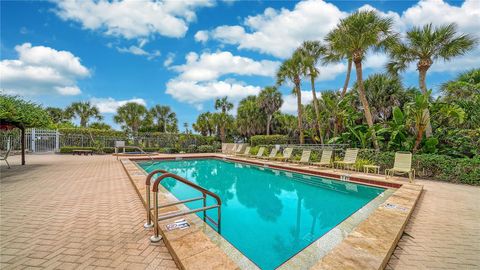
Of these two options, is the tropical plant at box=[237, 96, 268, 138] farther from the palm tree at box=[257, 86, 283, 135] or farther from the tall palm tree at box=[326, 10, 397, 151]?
the tall palm tree at box=[326, 10, 397, 151]

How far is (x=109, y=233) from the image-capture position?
300 centimetres

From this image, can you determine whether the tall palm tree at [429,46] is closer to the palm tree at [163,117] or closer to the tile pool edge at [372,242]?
the tile pool edge at [372,242]

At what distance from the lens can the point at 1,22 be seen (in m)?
8.54

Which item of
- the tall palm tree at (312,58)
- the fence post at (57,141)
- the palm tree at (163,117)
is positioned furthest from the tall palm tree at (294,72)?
the palm tree at (163,117)

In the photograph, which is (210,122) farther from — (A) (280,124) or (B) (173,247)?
(B) (173,247)

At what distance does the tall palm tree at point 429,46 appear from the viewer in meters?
10.1

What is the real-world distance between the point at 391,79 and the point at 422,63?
4.25 metres

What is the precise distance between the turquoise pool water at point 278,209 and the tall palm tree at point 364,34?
5.34 metres

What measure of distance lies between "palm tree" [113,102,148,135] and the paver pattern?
23.6 m

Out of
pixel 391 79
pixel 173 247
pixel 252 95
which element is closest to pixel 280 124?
pixel 252 95

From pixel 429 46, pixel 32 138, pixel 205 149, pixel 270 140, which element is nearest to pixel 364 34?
pixel 429 46

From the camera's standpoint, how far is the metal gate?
1706 centimetres

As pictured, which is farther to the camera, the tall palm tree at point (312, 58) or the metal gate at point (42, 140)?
the metal gate at point (42, 140)

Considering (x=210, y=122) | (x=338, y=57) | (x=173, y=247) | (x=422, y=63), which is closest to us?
(x=173, y=247)
